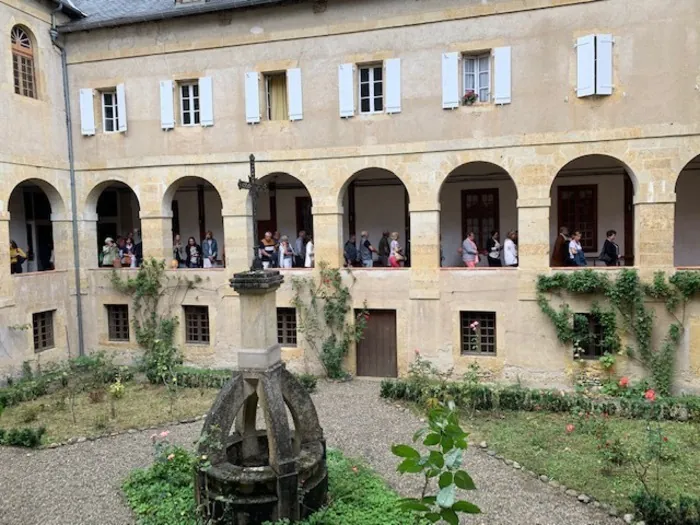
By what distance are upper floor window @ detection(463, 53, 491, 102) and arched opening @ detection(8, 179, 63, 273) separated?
13987 mm

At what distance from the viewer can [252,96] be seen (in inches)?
625

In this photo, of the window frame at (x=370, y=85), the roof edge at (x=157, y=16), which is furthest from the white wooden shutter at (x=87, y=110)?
the window frame at (x=370, y=85)

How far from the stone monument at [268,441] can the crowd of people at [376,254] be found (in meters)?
8.24

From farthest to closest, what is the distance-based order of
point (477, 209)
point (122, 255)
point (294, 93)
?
point (122, 255), point (477, 209), point (294, 93)

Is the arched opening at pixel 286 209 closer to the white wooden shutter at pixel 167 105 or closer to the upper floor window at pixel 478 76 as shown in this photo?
the white wooden shutter at pixel 167 105

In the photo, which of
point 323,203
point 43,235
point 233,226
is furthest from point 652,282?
point 43,235

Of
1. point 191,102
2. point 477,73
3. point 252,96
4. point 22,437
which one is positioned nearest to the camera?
point 22,437

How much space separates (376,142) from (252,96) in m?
3.83

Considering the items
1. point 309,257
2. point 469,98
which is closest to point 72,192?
point 309,257

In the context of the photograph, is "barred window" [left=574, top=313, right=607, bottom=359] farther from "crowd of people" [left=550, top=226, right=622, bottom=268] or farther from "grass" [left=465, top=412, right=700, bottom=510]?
"grass" [left=465, top=412, right=700, bottom=510]

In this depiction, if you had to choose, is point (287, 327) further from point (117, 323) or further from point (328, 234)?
point (117, 323)

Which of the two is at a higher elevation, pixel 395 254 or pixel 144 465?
pixel 395 254

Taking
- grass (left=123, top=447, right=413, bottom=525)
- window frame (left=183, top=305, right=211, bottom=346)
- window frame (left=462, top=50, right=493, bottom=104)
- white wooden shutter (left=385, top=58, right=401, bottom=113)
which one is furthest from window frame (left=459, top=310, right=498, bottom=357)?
window frame (left=183, top=305, right=211, bottom=346)

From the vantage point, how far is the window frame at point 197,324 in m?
17.1
